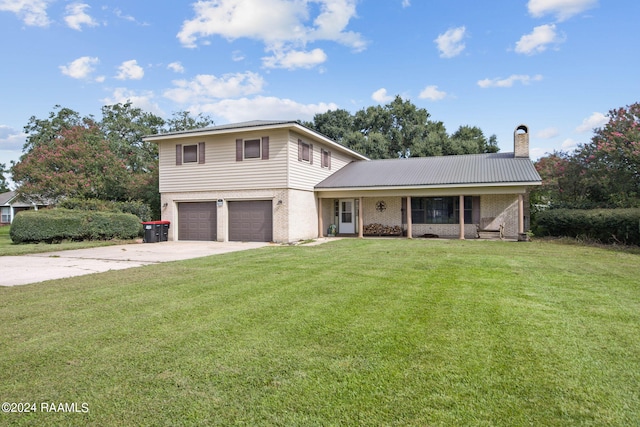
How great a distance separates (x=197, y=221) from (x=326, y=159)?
729 centimetres

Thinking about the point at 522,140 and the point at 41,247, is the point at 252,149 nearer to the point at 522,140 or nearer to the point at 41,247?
the point at 41,247

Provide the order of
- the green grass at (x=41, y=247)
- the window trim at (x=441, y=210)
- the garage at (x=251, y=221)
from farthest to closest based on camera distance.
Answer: the window trim at (x=441, y=210) < the garage at (x=251, y=221) < the green grass at (x=41, y=247)

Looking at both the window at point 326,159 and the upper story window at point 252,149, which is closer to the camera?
the upper story window at point 252,149

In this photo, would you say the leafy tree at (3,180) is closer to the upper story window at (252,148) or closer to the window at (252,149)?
the upper story window at (252,148)

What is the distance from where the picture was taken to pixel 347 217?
67.9 ft

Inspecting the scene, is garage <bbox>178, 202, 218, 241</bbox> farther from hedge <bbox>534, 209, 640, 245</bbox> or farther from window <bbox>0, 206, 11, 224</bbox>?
window <bbox>0, 206, 11, 224</bbox>

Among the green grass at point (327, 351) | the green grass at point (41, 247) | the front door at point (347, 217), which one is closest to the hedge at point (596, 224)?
the green grass at point (327, 351)

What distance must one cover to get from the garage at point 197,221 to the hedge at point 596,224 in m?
14.8

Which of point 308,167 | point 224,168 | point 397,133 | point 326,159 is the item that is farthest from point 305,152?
point 397,133

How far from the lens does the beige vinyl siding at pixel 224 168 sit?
16.0 m

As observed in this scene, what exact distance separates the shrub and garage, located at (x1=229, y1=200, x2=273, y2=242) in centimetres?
565

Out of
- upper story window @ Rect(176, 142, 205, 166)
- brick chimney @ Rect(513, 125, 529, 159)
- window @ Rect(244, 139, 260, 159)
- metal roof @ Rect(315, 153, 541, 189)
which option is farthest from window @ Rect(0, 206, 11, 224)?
brick chimney @ Rect(513, 125, 529, 159)

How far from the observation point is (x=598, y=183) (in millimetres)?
17328

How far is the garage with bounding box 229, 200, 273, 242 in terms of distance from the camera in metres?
16.6
